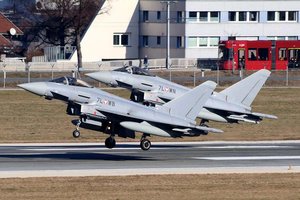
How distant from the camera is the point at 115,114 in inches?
1414

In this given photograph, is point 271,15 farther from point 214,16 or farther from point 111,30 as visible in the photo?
point 111,30

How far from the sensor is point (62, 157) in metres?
36.5

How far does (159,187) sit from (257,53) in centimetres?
6273

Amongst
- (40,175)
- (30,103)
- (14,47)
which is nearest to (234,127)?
(30,103)

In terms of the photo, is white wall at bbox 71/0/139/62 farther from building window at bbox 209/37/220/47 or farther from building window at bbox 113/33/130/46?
building window at bbox 209/37/220/47

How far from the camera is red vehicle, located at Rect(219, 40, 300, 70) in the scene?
9000cm

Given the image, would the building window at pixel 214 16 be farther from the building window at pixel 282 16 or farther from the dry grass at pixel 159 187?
the dry grass at pixel 159 187

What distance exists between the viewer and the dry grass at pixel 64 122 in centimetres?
4603

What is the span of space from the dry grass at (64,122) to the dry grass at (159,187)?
14054 millimetres

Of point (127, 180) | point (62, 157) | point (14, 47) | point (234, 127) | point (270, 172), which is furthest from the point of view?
point (14, 47)

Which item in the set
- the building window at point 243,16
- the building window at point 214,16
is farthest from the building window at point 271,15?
the building window at point 214,16

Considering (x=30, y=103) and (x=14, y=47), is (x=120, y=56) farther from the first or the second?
(x=30, y=103)

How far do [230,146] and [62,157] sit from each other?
806 centimetres

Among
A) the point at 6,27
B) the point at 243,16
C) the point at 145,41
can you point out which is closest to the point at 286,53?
the point at 243,16
